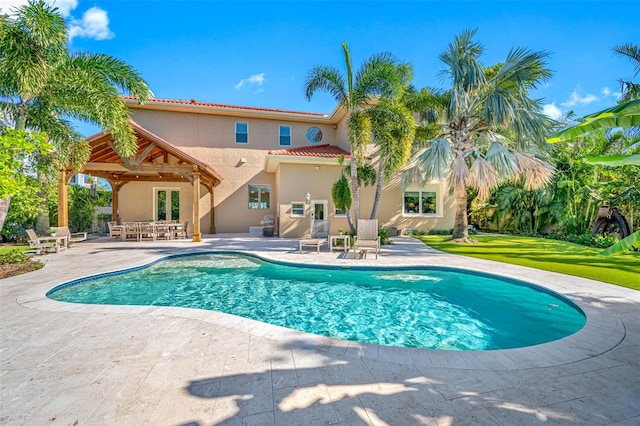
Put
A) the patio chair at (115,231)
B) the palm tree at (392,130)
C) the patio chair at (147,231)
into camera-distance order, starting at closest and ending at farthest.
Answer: the palm tree at (392,130)
the patio chair at (147,231)
the patio chair at (115,231)

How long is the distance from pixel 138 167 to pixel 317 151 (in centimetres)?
957

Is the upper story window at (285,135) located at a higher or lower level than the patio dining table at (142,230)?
higher

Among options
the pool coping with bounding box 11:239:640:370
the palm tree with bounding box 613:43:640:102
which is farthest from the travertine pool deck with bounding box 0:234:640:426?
the palm tree with bounding box 613:43:640:102

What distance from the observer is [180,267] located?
932 centimetres

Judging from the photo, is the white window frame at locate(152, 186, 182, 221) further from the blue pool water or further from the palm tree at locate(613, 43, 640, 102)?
A: the palm tree at locate(613, 43, 640, 102)

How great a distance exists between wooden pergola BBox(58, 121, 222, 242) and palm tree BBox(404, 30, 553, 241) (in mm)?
11125

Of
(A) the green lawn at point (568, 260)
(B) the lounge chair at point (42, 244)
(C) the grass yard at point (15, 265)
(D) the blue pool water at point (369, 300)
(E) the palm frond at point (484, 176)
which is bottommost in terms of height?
(D) the blue pool water at point (369, 300)

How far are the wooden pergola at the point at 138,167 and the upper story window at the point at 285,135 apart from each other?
→ 516cm

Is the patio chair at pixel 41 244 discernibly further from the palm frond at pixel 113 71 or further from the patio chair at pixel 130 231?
the palm frond at pixel 113 71

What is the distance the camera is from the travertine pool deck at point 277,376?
2.30m

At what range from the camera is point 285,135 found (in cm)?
1950

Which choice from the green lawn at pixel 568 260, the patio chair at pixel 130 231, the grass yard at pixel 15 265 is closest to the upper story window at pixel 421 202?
the green lawn at pixel 568 260

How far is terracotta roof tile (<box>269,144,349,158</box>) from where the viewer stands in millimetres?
15820

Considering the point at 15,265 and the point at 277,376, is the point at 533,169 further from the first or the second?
the point at 15,265
